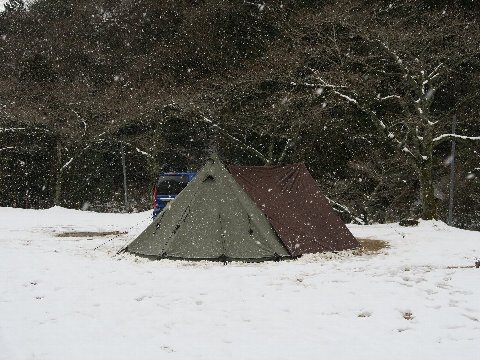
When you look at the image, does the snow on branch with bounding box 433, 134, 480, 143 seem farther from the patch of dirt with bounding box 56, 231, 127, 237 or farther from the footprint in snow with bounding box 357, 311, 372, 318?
the footprint in snow with bounding box 357, 311, 372, 318

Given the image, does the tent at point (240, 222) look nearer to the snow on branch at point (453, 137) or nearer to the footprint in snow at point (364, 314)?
the footprint in snow at point (364, 314)

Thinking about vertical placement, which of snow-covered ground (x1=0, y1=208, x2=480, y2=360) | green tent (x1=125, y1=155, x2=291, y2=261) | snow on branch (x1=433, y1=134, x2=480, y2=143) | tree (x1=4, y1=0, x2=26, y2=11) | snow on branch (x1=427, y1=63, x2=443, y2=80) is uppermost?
tree (x1=4, y1=0, x2=26, y2=11)

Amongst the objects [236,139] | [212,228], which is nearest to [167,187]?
[212,228]

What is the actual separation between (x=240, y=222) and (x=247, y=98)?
16158mm

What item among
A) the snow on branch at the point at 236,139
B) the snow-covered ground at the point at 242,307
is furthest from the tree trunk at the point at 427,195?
the snow on branch at the point at 236,139

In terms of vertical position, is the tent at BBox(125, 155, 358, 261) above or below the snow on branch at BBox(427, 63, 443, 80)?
below

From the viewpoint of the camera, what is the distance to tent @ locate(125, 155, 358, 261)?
1038 centimetres

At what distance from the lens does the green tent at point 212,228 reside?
10305mm

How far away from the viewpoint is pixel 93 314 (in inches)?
251

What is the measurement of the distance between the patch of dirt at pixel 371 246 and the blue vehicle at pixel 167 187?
6949mm

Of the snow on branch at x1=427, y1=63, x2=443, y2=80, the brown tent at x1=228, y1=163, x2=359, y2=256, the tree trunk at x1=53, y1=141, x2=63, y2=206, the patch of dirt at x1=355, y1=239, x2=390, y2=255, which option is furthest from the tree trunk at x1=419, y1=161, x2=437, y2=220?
the tree trunk at x1=53, y1=141, x2=63, y2=206

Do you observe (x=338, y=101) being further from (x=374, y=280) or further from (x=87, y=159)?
(x=87, y=159)

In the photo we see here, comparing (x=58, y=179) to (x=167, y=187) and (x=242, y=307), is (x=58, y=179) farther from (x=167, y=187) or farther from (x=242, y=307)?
(x=242, y=307)

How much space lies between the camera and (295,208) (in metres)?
11.7
